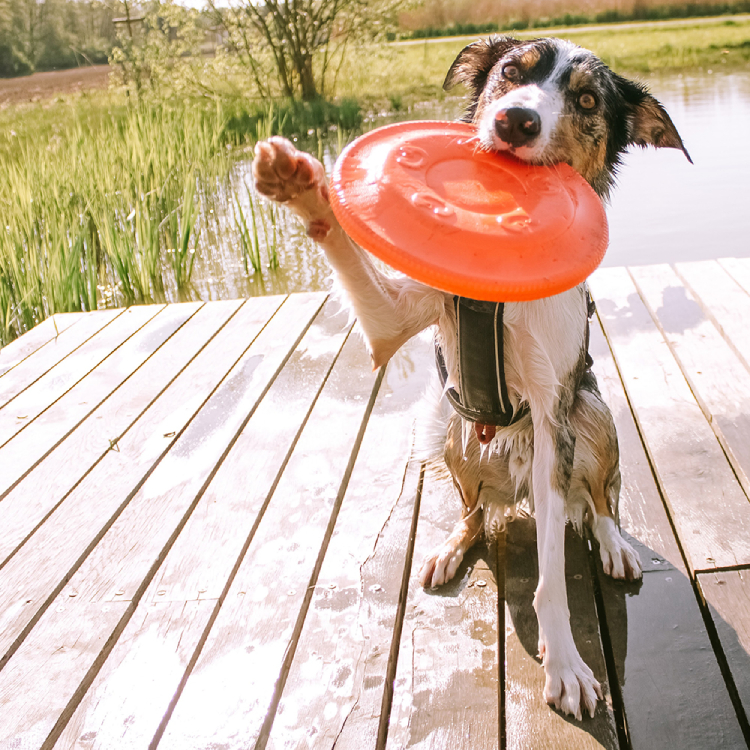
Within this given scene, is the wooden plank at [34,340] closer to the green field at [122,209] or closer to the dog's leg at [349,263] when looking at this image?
the green field at [122,209]

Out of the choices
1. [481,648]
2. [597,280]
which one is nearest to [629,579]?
[481,648]

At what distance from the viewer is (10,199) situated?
5.89m

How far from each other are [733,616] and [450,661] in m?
0.80

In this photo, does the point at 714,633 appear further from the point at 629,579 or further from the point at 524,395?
the point at 524,395

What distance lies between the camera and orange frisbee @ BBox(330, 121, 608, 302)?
1.72 meters

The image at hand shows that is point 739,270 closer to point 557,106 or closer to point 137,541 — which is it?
point 557,106

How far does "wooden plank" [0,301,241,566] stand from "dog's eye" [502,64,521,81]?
217 centimetres

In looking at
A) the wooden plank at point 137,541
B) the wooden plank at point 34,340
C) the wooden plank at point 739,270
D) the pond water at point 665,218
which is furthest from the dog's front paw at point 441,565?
the pond water at point 665,218

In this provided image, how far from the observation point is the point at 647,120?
2.29 metres

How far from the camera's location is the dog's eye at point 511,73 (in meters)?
2.16

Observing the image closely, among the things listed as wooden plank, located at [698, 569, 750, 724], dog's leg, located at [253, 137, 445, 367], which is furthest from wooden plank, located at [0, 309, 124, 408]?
wooden plank, located at [698, 569, 750, 724]

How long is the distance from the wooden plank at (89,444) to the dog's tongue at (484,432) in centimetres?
166

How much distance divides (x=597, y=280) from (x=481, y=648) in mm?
3114

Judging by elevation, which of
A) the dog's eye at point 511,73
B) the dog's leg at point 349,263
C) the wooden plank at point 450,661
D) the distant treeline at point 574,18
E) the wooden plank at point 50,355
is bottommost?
the wooden plank at point 450,661
